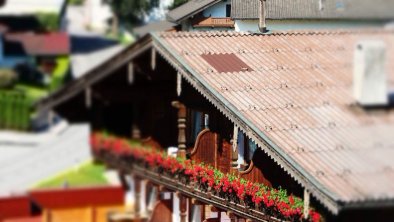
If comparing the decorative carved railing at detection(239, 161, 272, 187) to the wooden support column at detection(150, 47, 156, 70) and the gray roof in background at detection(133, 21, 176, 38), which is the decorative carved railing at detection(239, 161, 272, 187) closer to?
the wooden support column at detection(150, 47, 156, 70)

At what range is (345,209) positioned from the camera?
358 inches

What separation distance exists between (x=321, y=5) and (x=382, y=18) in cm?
126

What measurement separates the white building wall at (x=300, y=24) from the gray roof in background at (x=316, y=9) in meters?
0.07

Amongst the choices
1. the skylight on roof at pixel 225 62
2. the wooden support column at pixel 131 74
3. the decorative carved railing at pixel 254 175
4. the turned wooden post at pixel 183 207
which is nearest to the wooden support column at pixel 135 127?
the wooden support column at pixel 131 74

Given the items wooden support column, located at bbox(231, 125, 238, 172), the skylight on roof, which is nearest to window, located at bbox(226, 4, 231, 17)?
the skylight on roof

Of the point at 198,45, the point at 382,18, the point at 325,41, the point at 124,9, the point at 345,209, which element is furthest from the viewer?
the point at 124,9

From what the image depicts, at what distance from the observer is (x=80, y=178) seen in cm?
2672

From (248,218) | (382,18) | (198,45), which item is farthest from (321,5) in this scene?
(248,218)

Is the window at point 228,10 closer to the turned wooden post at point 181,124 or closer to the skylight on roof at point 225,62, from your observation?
the skylight on roof at point 225,62

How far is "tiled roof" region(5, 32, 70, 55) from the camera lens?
45384 millimetres

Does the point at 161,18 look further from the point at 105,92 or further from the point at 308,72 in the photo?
the point at 308,72

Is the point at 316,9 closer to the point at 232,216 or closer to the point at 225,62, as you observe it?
the point at 225,62

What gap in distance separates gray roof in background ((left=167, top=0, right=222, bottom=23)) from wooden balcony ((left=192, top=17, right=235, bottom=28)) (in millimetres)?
179

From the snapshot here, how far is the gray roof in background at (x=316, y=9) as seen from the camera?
26.0 feet
